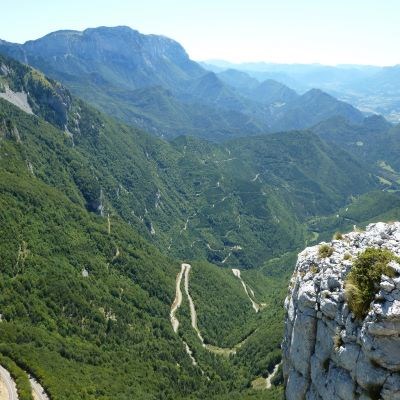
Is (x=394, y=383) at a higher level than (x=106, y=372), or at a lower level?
higher

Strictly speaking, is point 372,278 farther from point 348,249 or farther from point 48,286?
point 48,286

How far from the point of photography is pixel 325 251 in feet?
171

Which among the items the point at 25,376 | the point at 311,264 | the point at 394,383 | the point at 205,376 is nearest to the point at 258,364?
the point at 205,376

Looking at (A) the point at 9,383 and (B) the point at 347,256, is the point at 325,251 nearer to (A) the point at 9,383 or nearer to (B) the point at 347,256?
(B) the point at 347,256

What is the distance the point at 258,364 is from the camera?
533 ft

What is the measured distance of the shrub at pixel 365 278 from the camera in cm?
4059

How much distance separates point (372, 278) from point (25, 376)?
9508 centimetres

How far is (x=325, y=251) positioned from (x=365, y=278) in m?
10.9

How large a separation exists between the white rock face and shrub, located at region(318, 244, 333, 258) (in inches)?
21.0

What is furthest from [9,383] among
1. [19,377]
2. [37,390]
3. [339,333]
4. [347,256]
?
[347,256]

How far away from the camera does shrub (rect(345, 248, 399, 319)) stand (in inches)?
1598

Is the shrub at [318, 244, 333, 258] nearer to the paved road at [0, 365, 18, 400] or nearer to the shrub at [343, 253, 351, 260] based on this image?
the shrub at [343, 253, 351, 260]

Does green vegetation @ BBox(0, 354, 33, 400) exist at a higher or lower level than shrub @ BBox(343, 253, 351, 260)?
lower

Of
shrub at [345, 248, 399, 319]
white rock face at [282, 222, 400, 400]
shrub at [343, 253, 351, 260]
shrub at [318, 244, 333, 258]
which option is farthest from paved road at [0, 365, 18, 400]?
shrub at [345, 248, 399, 319]
